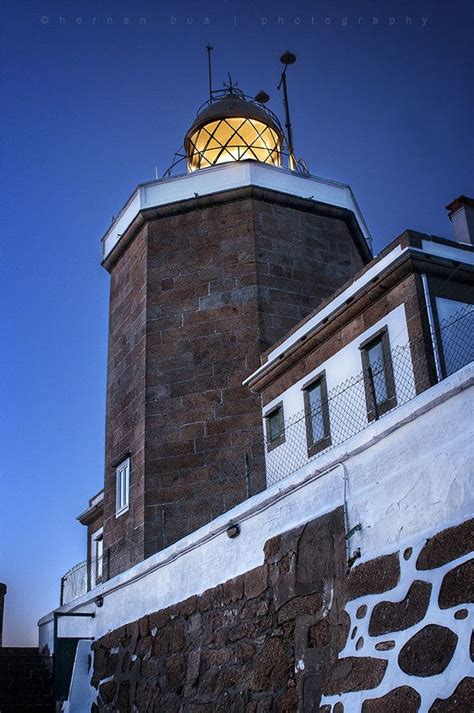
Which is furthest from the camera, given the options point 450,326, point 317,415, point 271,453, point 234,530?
point 271,453

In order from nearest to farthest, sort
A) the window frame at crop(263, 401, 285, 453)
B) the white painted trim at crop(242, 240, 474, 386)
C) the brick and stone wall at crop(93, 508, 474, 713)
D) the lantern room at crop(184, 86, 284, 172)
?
1. the brick and stone wall at crop(93, 508, 474, 713)
2. the white painted trim at crop(242, 240, 474, 386)
3. the window frame at crop(263, 401, 285, 453)
4. the lantern room at crop(184, 86, 284, 172)

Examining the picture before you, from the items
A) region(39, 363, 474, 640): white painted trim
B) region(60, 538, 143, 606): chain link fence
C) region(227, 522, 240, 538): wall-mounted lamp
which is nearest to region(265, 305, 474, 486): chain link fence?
region(227, 522, 240, 538): wall-mounted lamp

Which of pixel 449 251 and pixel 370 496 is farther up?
pixel 449 251

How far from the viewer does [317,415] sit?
12.3m

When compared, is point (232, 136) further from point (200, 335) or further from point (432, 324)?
point (432, 324)

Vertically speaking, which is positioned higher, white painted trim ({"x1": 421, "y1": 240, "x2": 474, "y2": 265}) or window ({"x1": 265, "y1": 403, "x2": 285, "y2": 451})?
white painted trim ({"x1": 421, "y1": 240, "x2": 474, "y2": 265})

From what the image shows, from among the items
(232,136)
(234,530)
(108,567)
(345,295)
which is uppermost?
(232,136)

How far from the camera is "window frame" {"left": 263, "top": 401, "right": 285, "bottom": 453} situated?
1328 cm

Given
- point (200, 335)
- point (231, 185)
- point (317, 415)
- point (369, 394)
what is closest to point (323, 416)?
point (317, 415)

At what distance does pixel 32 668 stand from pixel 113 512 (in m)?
2.92

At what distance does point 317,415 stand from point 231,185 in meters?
5.50

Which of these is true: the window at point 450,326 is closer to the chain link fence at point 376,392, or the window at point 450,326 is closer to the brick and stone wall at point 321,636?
the chain link fence at point 376,392

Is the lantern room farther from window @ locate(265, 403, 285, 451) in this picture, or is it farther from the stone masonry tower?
window @ locate(265, 403, 285, 451)

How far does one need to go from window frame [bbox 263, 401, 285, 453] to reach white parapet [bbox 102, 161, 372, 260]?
4456mm
